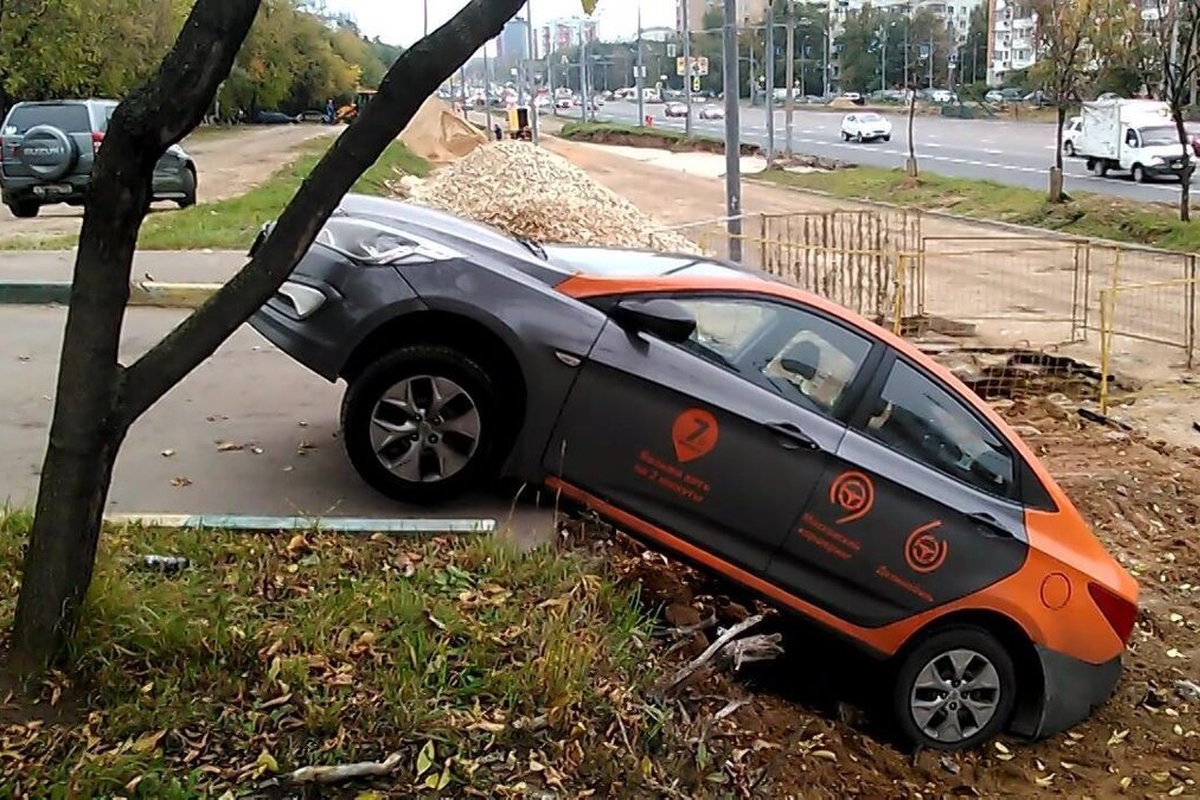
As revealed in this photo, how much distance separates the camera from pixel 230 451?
7016mm

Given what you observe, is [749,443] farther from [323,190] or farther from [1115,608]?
[323,190]

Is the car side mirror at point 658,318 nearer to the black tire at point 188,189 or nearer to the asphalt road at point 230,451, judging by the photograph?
the asphalt road at point 230,451

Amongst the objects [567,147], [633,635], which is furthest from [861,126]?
[633,635]

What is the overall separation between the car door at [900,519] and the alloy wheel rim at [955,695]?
295 millimetres

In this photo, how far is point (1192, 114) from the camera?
50.9m

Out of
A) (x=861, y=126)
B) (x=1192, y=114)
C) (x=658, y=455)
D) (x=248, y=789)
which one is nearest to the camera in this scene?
(x=248, y=789)

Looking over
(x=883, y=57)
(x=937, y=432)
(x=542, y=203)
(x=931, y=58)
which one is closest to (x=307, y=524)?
(x=937, y=432)

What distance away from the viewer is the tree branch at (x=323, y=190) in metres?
3.73

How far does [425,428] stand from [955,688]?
2.59m

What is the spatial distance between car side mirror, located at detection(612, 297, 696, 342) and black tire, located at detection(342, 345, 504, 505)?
0.66 m

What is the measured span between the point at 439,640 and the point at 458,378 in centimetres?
177

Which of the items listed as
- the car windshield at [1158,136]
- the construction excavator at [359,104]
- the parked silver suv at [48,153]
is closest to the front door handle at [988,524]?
the construction excavator at [359,104]

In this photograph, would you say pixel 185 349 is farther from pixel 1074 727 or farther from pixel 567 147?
pixel 567 147

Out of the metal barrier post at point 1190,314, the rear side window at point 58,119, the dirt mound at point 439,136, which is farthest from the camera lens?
the dirt mound at point 439,136
